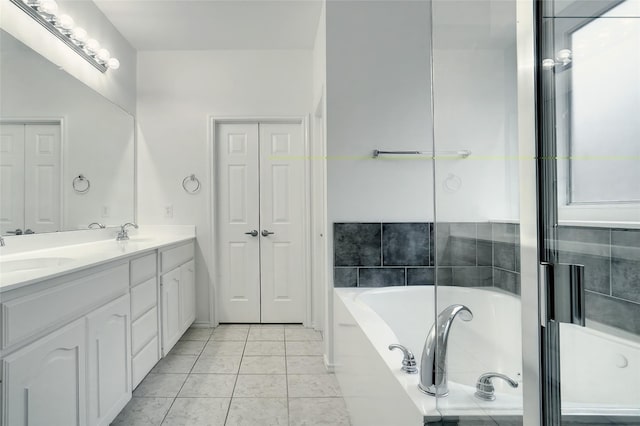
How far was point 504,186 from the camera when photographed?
0.57 meters

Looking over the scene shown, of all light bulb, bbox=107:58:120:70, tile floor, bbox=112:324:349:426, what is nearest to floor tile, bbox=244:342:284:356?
tile floor, bbox=112:324:349:426

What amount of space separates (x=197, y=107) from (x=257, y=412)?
260 centimetres

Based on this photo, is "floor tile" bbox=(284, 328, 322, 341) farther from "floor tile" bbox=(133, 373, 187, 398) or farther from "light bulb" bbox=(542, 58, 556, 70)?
"light bulb" bbox=(542, 58, 556, 70)

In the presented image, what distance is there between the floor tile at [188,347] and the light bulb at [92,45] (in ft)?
7.41

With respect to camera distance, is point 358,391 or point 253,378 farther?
point 253,378

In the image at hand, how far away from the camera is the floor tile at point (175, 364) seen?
2350 mm

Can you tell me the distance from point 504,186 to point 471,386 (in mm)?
427

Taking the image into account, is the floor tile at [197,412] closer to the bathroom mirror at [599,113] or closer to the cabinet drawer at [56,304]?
the cabinet drawer at [56,304]

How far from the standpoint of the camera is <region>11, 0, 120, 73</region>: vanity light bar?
1.94m

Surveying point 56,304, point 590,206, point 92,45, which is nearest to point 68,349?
point 56,304

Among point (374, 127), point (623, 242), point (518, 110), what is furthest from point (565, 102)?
point (374, 127)

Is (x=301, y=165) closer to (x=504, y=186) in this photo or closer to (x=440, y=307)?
(x=440, y=307)

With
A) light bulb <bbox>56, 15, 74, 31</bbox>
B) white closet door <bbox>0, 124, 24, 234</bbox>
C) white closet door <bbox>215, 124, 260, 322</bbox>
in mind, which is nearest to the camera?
white closet door <bbox>0, 124, 24, 234</bbox>

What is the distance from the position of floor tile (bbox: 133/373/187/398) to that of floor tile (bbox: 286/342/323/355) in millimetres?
804
